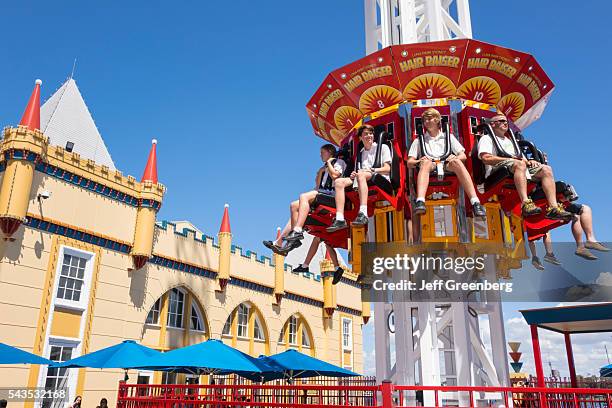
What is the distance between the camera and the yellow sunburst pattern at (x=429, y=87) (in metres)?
9.67

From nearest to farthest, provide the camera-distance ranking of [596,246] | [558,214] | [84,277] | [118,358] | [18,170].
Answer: [558,214], [596,246], [118,358], [18,170], [84,277]

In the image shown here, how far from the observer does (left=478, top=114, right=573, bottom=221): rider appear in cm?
782

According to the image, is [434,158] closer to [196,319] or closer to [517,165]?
[517,165]

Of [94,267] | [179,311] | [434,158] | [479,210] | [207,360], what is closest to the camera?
[479,210]

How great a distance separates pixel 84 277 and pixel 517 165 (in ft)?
49.6

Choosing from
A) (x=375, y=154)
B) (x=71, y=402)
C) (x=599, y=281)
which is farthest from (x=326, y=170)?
(x=71, y=402)

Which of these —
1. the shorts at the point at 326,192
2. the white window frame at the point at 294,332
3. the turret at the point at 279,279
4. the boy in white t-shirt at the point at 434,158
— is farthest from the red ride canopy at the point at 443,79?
the white window frame at the point at 294,332

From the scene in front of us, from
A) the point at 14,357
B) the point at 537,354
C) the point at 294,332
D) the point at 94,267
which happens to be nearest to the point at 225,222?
the point at 94,267

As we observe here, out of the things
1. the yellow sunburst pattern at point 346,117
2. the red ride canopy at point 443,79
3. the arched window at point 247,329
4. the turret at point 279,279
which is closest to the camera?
the red ride canopy at point 443,79

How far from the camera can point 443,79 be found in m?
9.67

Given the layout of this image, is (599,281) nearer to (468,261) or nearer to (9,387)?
(468,261)

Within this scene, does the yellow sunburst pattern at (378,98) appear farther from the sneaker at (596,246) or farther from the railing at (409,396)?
the railing at (409,396)

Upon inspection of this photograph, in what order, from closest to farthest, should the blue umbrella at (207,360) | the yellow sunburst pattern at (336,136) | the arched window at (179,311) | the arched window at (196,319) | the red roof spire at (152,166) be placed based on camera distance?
the yellow sunburst pattern at (336,136), the blue umbrella at (207,360), the red roof spire at (152,166), the arched window at (179,311), the arched window at (196,319)

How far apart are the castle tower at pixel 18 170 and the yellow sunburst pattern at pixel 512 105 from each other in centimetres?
1381
